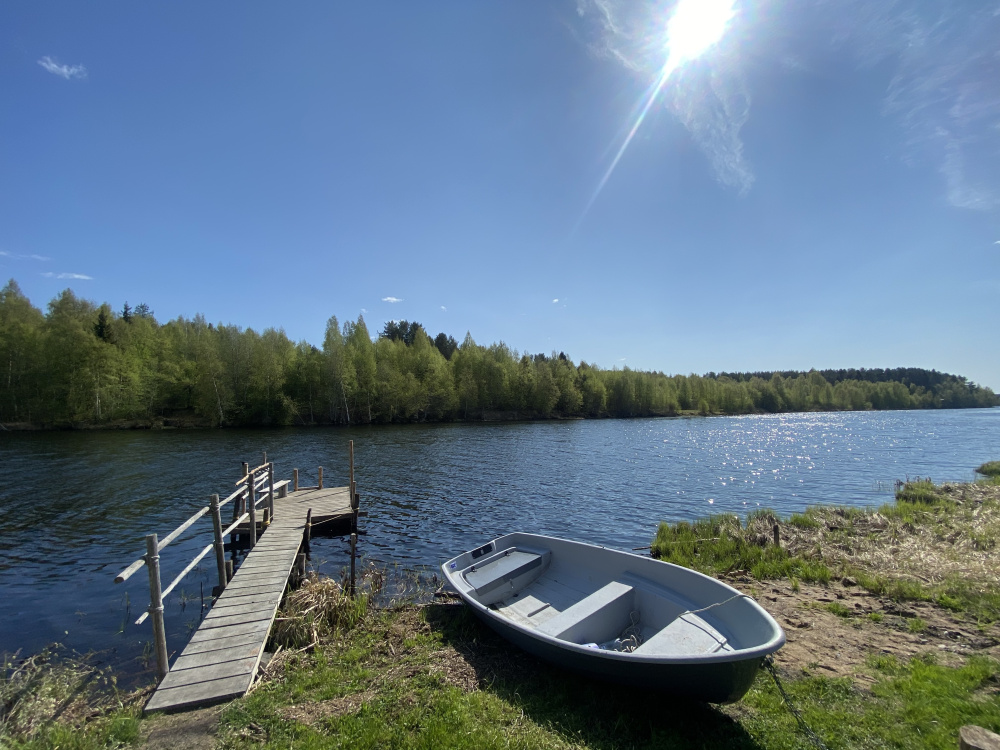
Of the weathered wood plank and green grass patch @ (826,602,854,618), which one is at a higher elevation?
the weathered wood plank

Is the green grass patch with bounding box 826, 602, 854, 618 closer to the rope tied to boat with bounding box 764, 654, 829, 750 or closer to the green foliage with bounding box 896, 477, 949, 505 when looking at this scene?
the rope tied to boat with bounding box 764, 654, 829, 750

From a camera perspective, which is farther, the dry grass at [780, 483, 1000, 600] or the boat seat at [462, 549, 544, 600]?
the dry grass at [780, 483, 1000, 600]

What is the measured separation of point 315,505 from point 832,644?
14351 mm

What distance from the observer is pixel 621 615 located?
7293mm

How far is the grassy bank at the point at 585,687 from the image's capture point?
15.7 ft

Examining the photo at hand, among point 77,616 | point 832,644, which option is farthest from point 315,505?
point 832,644

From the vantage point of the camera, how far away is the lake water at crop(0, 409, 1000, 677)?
10.7 m

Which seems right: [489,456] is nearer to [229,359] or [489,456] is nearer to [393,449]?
[393,449]

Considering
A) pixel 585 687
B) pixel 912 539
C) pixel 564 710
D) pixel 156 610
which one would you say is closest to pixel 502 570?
pixel 585 687

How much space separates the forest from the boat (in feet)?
187

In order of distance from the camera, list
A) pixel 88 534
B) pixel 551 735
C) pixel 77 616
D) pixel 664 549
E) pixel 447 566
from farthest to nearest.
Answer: pixel 88 534 → pixel 664 549 → pixel 77 616 → pixel 447 566 → pixel 551 735

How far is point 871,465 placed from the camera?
31.0 meters

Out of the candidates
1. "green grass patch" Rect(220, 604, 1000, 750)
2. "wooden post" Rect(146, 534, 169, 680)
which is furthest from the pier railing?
"green grass patch" Rect(220, 604, 1000, 750)

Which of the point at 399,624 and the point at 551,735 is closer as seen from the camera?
the point at 551,735
